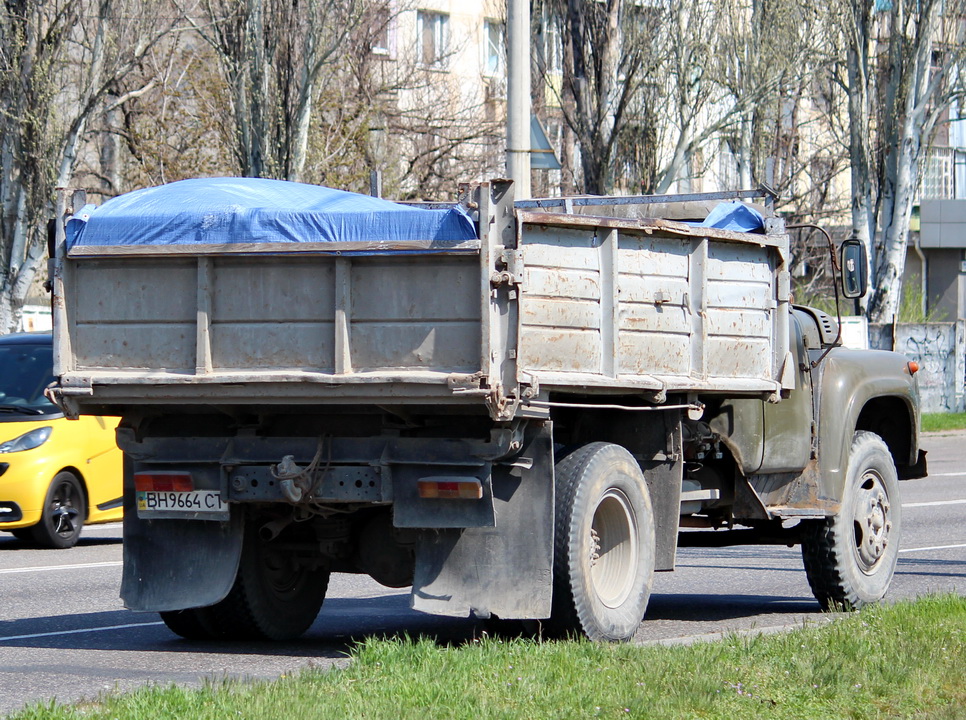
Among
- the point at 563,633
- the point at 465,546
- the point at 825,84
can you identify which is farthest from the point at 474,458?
A: the point at 825,84

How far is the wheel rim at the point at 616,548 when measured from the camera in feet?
26.1

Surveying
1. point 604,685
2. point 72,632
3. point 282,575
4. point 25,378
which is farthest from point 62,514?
point 604,685

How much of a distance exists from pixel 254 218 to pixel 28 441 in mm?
6588

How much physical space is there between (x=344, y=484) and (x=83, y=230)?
5.64ft

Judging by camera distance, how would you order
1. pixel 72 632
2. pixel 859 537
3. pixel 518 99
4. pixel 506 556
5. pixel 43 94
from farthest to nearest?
pixel 43 94
pixel 518 99
pixel 859 537
pixel 72 632
pixel 506 556

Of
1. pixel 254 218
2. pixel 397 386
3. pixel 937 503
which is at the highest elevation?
pixel 254 218


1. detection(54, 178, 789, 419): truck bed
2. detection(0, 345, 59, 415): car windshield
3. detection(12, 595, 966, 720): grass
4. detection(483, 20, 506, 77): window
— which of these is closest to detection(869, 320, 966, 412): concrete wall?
detection(483, 20, 506, 77): window

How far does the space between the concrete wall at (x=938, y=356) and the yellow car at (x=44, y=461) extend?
2220 cm

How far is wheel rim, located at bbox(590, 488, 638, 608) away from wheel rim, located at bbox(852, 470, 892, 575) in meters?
2.23

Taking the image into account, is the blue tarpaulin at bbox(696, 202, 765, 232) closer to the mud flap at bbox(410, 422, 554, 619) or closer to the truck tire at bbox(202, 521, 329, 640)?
the mud flap at bbox(410, 422, 554, 619)

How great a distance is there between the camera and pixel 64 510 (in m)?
13.4

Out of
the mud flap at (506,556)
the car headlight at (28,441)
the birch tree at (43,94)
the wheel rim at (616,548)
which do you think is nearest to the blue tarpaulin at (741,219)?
the wheel rim at (616,548)

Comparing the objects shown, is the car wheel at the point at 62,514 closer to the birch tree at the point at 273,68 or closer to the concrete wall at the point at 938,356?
the birch tree at the point at 273,68

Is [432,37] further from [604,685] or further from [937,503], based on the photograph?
[604,685]
